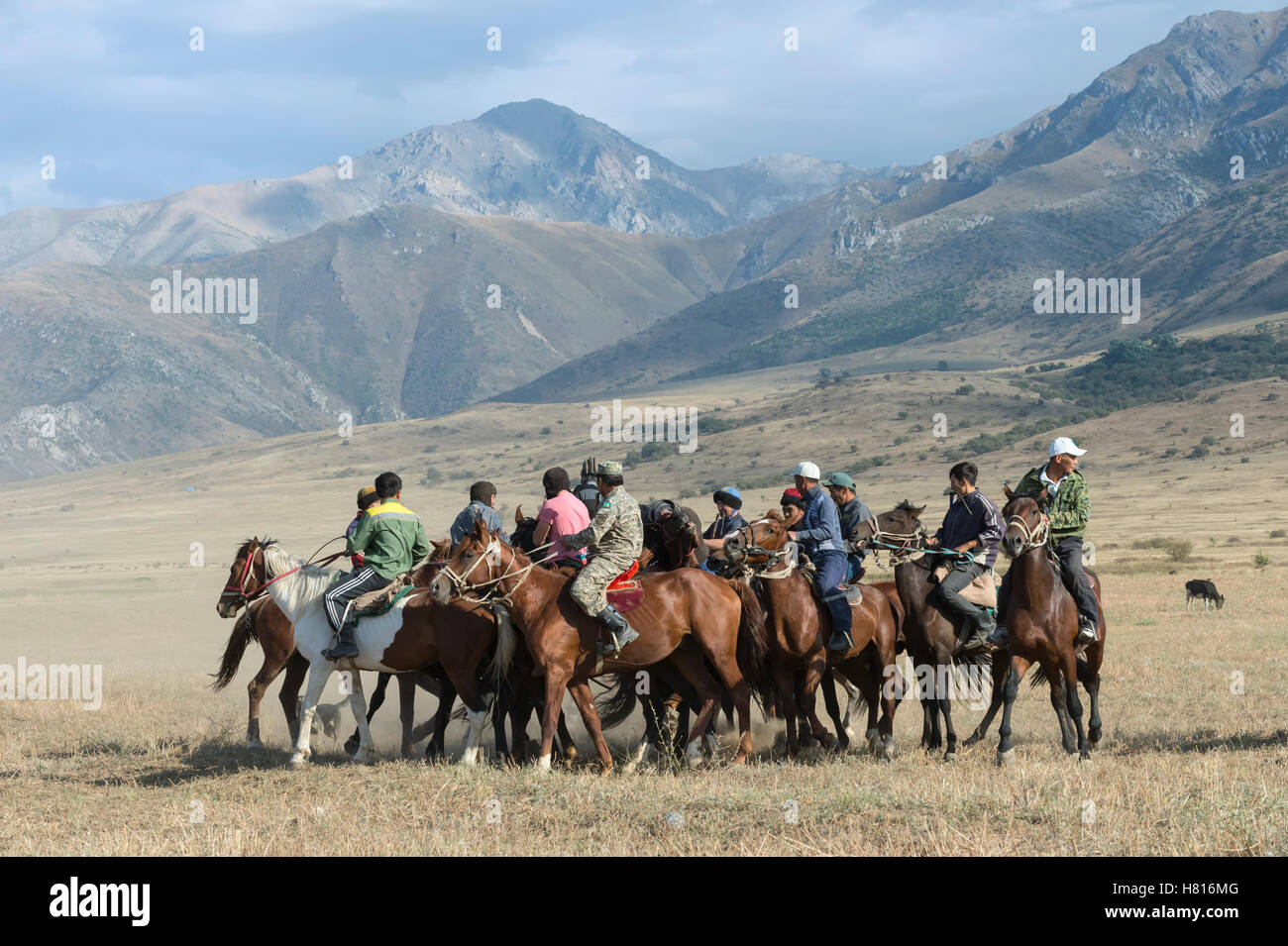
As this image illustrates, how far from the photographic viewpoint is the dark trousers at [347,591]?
1229 cm

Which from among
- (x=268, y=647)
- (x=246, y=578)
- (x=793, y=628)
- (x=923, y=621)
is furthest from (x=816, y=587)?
(x=246, y=578)

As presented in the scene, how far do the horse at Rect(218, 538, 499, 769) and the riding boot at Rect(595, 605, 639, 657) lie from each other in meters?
1.11

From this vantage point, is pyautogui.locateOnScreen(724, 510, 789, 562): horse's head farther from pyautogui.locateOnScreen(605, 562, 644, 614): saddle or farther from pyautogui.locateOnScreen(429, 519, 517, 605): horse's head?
pyautogui.locateOnScreen(429, 519, 517, 605): horse's head

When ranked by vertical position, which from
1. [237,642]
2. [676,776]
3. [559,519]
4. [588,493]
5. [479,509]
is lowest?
[676,776]

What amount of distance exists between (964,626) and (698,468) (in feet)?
288

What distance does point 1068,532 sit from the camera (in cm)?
1228

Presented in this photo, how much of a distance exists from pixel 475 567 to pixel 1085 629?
19.8ft

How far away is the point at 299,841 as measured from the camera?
814 cm

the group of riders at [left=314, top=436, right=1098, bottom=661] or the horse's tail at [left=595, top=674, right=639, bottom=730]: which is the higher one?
the group of riders at [left=314, top=436, right=1098, bottom=661]

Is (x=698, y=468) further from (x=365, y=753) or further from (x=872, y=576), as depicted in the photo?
(x=365, y=753)

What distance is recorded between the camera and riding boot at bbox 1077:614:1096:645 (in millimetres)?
12047

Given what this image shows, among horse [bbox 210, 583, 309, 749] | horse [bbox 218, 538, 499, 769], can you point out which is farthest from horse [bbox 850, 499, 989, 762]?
horse [bbox 210, 583, 309, 749]

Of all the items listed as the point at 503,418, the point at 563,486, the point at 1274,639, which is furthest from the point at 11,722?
the point at 503,418

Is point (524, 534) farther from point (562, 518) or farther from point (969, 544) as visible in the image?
point (969, 544)
